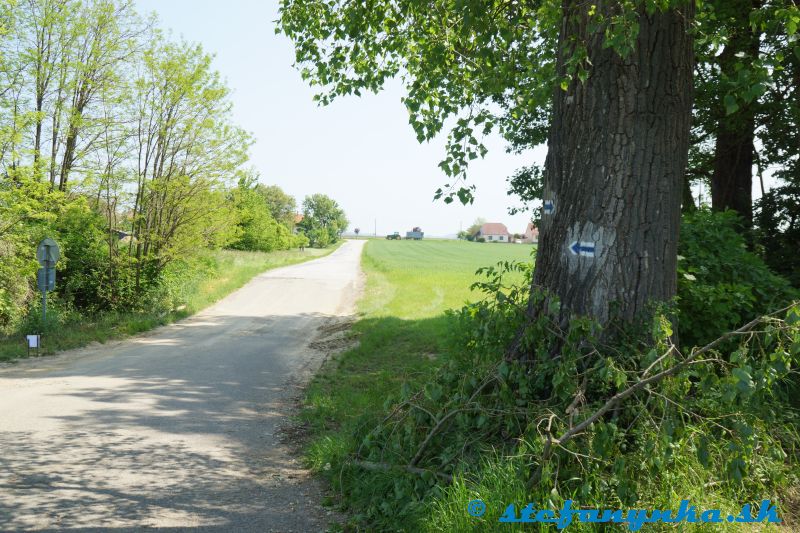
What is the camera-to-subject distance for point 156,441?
672cm

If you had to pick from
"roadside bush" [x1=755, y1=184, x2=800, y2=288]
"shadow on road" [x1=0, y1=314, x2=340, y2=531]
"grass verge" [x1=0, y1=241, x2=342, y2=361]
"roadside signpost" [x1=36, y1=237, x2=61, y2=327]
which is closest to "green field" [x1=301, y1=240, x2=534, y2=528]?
"shadow on road" [x1=0, y1=314, x2=340, y2=531]

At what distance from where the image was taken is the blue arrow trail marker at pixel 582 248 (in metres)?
4.91

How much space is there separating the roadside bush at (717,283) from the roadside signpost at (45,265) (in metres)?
14.8

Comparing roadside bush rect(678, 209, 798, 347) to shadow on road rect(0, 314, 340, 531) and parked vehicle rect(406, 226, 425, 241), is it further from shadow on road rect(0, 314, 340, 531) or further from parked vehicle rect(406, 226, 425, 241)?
parked vehicle rect(406, 226, 425, 241)

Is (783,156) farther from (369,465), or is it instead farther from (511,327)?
(369,465)

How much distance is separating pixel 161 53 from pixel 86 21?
3.20 metres

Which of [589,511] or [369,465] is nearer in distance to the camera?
[589,511]

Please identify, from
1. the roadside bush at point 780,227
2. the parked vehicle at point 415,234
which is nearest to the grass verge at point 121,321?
the roadside bush at point 780,227

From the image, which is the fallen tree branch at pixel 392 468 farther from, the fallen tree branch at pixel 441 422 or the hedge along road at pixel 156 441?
the hedge along road at pixel 156 441

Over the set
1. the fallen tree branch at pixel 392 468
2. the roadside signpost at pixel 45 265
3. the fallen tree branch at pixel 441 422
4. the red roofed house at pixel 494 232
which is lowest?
the fallen tree branch at pixel 392 468

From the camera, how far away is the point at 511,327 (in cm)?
536

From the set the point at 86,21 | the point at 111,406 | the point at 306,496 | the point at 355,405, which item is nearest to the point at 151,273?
the point at 86,21

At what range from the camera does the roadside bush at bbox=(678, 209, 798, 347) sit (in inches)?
261

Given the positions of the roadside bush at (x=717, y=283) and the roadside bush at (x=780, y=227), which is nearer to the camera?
the roadside bush at (x=717, y=283)
